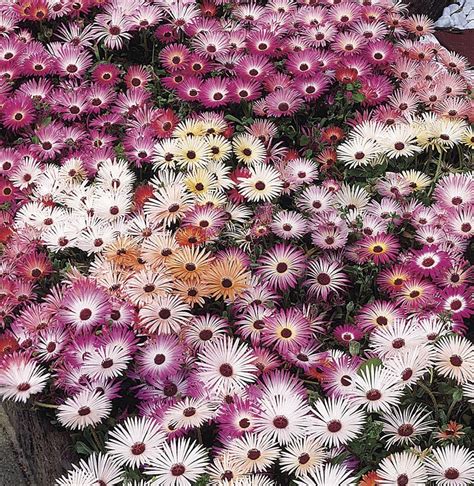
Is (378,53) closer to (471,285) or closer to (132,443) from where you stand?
(471,285)

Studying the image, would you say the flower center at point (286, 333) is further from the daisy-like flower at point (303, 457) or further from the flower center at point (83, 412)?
the flower center at point (83, 412)

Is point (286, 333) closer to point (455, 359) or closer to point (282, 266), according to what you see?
point (282, 266)

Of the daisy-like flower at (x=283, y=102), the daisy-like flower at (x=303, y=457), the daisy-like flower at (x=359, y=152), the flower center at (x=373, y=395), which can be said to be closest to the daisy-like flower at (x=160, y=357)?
the daisy-like flower at (x=303, y=457)

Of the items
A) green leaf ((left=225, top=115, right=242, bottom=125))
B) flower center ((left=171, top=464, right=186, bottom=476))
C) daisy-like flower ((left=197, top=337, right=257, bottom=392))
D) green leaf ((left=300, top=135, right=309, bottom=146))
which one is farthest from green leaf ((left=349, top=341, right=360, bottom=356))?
green leaf ((left=225, top=115, right=242, bottom=125))

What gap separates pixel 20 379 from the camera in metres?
1.77

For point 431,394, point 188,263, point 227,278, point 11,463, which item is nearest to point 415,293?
point 431,394

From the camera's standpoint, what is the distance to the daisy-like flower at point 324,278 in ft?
6.73

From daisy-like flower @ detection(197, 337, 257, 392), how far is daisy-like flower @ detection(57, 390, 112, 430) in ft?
0.75

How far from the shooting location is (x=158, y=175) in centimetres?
228

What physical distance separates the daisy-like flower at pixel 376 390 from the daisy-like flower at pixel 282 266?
1.22ft

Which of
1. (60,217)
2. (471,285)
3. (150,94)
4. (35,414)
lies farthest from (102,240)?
(471,285)

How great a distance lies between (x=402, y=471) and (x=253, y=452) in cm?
31

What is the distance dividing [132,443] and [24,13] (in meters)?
1.89

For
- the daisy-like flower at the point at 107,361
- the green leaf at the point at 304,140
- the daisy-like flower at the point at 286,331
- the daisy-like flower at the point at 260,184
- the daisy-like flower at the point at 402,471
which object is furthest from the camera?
the green leaf at the point at 304,140
